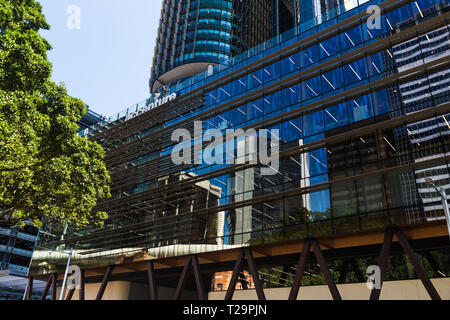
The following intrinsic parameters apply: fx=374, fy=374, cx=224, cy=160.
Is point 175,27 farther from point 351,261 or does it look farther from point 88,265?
point 351,261

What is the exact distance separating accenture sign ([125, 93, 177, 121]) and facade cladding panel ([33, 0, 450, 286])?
2467 millimetres

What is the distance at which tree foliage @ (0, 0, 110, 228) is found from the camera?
16812mm

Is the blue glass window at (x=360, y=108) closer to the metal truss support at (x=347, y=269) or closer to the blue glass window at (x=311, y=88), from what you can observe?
the blue glass window at (x=311, y=88)

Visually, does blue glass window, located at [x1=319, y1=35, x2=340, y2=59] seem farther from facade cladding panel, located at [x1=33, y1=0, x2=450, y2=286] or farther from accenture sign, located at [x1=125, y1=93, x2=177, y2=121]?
accenture sign, located at [x1=125, y1=93, x2=177, y2=121]

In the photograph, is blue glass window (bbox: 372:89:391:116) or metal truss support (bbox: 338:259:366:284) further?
metal truss support (bbox: 338:259:366:284)

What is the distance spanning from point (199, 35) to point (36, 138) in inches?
2655

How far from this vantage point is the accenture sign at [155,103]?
139 feet

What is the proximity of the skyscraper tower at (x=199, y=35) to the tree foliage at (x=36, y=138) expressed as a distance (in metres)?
57.6

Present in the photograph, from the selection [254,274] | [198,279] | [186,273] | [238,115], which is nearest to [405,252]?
[254,274]

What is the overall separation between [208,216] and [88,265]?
52.9ft

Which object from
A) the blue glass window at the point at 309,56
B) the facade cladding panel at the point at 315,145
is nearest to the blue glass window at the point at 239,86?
the facade cladding panel at the point at 315,145

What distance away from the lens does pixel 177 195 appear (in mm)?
35281

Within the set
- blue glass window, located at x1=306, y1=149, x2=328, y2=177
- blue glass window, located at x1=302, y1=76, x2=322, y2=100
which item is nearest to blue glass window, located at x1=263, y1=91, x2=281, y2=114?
blue glass window, located at x1=302, y1=76, x2=322, y2=100
